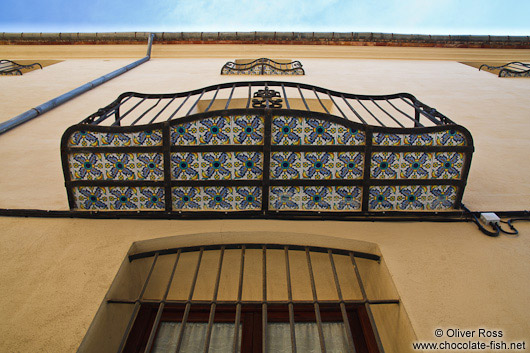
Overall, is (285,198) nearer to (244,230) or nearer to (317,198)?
Answer: (317,198)

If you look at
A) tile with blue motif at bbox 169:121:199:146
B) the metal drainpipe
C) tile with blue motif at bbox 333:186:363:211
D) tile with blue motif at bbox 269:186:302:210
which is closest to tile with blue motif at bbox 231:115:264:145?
tile with blue motif at bbox 169:121:199:146

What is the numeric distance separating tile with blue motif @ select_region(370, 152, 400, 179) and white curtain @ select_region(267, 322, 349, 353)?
123cm

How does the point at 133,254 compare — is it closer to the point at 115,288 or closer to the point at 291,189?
the point at 115,288

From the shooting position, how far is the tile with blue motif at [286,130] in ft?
9.84

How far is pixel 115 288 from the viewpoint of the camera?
259 centimetres

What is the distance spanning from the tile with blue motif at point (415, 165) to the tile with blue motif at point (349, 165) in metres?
0.33

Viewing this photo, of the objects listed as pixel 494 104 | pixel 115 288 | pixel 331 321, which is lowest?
pixel 331 321

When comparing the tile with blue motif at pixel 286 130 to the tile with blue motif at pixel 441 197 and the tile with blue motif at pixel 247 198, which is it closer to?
the tile with blue motif at pixel 247 198

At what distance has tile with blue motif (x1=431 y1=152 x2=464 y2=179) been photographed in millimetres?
3059

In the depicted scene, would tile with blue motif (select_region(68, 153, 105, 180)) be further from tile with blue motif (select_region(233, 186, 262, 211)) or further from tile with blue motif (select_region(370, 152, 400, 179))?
tile with blue motif (select_region(370, 152, 400, 179))

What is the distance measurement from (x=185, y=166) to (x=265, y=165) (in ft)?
2.11

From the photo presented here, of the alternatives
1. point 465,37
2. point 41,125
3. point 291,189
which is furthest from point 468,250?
point 465,37

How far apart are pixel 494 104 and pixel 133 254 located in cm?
578

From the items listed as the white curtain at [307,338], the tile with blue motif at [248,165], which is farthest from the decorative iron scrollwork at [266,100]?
the white curtain at [307,338]
